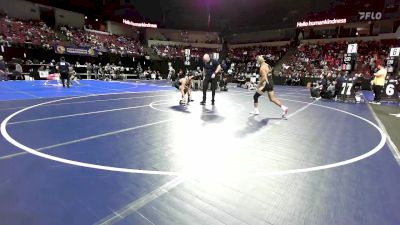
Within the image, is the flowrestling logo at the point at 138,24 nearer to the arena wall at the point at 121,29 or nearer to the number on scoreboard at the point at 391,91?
the arena wall at the point at 121,29

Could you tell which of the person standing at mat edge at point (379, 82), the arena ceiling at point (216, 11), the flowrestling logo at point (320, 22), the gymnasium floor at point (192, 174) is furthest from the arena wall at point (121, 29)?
the gymnasium floor at point (192, 174)

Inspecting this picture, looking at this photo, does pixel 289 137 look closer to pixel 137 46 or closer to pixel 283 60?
pixel 283 60

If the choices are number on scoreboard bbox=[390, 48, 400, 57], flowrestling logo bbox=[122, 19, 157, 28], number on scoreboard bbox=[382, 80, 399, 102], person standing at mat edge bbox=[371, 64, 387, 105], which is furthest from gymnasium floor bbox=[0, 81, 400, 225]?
flowrestling logo bbox=[122, 19, 157, 28]

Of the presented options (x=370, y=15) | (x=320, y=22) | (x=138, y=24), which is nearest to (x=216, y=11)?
(x=138, y=24)

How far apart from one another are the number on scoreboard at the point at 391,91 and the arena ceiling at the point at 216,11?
23514 millimetres

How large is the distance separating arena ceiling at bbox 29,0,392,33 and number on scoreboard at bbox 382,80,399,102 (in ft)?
77.1

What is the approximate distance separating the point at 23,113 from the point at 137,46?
108ft

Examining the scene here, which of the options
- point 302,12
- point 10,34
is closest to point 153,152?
point 10,34

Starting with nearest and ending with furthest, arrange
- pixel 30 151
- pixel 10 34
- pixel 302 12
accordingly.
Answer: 1. pixel 30 151
2. pixel 10 34
3. pixel 302 12

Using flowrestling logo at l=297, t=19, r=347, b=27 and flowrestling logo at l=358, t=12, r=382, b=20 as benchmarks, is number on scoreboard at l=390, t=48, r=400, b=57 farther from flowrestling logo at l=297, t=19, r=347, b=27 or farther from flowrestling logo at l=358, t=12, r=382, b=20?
flowrestling logo at l=297, t=19, r=347, b=27

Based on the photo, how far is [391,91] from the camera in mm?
12133

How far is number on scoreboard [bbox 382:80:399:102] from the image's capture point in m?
12.0

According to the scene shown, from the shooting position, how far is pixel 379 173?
3.44 meters

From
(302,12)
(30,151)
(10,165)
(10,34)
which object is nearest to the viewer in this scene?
(10,165)
